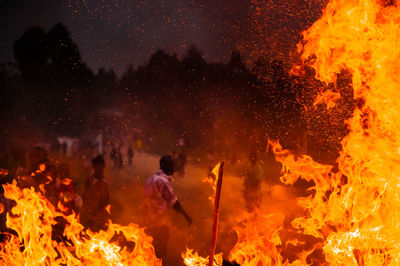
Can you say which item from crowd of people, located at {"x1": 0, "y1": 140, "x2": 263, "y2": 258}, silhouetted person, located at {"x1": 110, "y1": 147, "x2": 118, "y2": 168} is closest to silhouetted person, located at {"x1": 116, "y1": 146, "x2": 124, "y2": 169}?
silhouetted person, located at {"x1": 110, "y1": 147, "x2": 118, "y2": 168}

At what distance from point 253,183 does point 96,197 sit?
3186 millimetres

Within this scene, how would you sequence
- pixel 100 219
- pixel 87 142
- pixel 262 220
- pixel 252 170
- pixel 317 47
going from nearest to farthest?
pixel 317 47 → pixel 100 219 → pixel 252 170 → pixel 262 220 → pixel 87 142

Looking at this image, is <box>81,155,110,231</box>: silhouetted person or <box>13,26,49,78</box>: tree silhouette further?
<box>13,26,49,78</box>: tree silhouette

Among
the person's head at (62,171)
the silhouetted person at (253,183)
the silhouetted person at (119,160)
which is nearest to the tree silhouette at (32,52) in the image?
the silhouetted person at (119,160)

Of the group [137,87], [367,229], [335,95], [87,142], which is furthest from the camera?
[137,87]

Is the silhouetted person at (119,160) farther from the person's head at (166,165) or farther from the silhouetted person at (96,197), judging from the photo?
the person's head at (166,165)

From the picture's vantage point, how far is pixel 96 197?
563 centimetres

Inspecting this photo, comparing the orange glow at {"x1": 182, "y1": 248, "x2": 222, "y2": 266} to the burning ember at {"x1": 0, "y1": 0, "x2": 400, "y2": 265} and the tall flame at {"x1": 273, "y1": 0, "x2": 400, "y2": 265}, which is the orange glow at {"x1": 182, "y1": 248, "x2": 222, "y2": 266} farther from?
the tall flame at {"x1": 273, "y1": 0, "x2": 400, "y2": 265}

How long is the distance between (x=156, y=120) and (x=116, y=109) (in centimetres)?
269

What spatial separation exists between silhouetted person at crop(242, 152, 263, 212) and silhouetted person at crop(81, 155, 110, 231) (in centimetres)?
294

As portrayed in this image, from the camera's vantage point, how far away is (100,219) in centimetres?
580

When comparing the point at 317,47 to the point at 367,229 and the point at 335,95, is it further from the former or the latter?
the point at 367,229

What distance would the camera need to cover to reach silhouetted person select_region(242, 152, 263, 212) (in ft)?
22.6

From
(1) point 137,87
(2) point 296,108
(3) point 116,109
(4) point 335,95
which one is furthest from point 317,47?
(1) point 137,87
